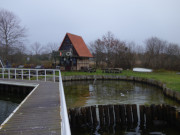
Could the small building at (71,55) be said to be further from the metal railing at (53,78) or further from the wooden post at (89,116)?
the wooden post at (89,116)

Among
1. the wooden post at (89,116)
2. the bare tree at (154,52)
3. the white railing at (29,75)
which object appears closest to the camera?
the wooden post at (89,116)

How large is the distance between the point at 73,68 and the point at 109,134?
2419 centimetres

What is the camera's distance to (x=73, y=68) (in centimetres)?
3175

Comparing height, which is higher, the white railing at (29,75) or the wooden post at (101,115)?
the white railing at (29,75)

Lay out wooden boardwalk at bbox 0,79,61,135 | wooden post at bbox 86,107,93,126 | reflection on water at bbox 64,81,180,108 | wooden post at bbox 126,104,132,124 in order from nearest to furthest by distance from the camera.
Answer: wooden boardwalk at bbox 0,79,61,135 < wooden post at bbox 86,107,93,126 < wooden post at bbox 126,104,132,124 < reflection on water at bbox 64,81,180,108

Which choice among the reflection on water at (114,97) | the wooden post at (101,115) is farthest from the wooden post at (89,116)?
the reflection on water at (114,97)

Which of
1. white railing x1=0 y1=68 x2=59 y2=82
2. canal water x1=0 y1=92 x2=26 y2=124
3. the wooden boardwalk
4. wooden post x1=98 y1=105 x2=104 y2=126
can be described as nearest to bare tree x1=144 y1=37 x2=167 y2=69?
white railing x1=0 y1=68 x2=59 y2=82

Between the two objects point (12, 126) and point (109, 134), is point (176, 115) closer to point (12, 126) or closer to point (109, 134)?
point (109, 134)

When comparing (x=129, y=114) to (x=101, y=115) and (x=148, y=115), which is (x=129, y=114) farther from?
(x=101, y=115)

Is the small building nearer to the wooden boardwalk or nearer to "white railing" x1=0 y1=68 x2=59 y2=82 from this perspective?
"white railing" x1=0 y1=68 x2=59 y2=82

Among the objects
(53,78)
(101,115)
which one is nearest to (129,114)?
(101,115)

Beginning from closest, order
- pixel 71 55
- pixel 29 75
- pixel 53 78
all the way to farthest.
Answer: pixel 29 75 → pixel 53 78 → pixel 71 55

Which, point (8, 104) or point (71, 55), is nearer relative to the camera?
point (8, 104)

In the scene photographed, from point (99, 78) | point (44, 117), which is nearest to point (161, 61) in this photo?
point (99, 78)
